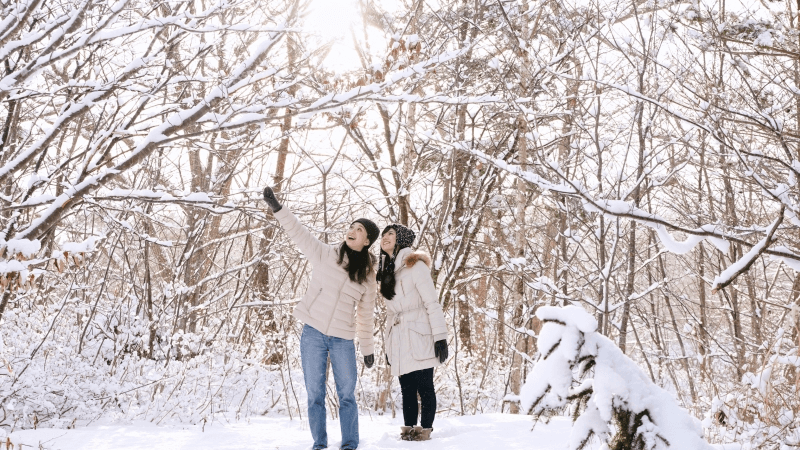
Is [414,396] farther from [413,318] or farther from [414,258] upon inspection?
[414,258]

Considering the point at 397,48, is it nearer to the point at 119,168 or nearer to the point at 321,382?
the point at 119,168

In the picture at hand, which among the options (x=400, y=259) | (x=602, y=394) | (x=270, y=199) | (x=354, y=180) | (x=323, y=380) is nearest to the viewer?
(x=602, y=394)

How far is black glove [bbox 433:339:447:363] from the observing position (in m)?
4.10

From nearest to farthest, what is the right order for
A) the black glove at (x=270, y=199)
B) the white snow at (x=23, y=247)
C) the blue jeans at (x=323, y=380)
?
the white snow at (x=23, y=247) < the black glove at (x=270, y=199) < the blue jeans at (x=323, y=380)

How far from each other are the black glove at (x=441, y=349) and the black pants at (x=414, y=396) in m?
0.20

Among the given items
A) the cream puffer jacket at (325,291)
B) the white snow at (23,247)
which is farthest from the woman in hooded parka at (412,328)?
the white snow at (23,247)

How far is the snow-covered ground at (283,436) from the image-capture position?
3834 mm

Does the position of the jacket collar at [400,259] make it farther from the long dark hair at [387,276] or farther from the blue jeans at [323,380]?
the blue jeans at [323,380]

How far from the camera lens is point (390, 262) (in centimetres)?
443

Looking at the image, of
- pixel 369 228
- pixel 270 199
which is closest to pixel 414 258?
pixel 369 228

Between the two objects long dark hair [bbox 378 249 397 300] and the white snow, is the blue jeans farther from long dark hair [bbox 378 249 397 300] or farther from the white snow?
the white snow

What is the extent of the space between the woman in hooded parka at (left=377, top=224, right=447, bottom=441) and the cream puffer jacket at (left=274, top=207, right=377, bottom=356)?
1.19 feet

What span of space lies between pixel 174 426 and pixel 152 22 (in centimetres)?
347

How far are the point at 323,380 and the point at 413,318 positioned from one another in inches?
32.4
